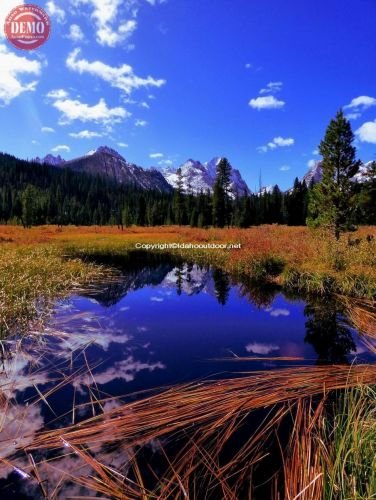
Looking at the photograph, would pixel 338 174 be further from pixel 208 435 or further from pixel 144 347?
pixel 208 435

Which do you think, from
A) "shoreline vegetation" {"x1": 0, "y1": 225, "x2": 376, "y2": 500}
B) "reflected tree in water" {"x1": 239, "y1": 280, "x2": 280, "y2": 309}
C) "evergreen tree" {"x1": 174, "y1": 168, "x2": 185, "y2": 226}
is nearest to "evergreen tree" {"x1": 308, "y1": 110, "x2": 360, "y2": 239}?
"reflected tree in water" {"x1": 239, "y1": 280, "x2": 280, "y2": 309}

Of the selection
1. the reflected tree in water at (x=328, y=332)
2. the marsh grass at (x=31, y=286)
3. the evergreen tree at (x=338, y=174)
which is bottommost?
the reflected tree in water at (x=328, y=332)

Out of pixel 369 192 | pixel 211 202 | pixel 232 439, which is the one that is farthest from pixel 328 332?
pixel 211 202

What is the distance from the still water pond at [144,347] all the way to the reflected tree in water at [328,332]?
0.8 inches

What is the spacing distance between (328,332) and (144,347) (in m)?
4.53

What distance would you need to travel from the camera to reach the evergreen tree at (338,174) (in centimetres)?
2778

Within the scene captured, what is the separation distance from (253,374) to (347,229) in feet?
86.6

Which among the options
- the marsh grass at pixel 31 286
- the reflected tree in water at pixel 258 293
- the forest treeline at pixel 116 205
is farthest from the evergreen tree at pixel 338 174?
the forest treeline at pixel 116 205

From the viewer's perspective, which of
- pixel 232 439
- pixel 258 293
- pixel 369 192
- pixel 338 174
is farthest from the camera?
pixel 369 192

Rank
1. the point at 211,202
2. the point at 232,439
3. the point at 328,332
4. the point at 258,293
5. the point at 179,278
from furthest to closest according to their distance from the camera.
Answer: the point at 211,202 < the point at 179,278 < the point at 258,293 < the point at 328,332 < the point at 232,439

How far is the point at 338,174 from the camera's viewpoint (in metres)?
28.5

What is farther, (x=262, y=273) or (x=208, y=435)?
(x=262, y=273)

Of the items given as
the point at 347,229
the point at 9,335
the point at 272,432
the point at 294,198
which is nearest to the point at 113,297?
the point at 9,335

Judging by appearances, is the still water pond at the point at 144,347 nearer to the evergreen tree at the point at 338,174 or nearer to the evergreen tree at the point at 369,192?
the evergreen tree at the point at 338,174
